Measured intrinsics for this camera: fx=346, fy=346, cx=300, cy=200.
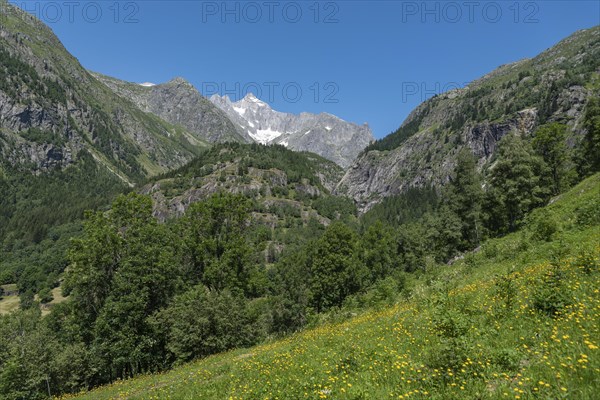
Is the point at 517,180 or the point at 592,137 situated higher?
the point at 592,137

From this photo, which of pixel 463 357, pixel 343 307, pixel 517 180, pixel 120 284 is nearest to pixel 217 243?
pixel 120 284

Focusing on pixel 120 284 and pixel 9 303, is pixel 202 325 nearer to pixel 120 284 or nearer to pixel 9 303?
pixel 120 284

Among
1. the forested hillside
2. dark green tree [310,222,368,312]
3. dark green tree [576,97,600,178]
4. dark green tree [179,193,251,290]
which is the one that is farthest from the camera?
dark green tree [310,222,368,312]

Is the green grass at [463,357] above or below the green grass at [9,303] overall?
below

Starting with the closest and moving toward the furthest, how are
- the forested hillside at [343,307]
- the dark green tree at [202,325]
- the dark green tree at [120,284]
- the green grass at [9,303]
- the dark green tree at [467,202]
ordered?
the forested hillside at [343,307]
the dark green tree at [202,325]
the dark green tree at [120,284]
the dark green tree at [467,202]
the green grass at [9,303]

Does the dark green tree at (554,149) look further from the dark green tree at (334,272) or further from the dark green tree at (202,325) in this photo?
the dark green tree at (202,325)

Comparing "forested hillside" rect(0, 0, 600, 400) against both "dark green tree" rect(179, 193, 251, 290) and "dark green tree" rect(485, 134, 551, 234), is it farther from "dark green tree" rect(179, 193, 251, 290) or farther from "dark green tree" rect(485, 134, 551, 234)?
"dark green tree" rect(485, 134, 551, 234)

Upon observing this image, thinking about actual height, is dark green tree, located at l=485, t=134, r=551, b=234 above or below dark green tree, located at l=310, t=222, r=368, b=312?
above

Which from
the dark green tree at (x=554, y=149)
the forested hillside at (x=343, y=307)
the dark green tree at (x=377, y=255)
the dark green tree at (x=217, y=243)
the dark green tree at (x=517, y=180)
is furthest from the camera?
the dark green tree at (x=377, y=255)

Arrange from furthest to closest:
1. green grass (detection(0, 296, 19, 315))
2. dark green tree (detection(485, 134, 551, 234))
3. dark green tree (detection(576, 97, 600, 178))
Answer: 1. green grass (detection(0, 296, 19, 315))
2. dark green tree (detection(576, 97, 600, 178))
3. dark green tree (detection(485, 134, 551, 234))

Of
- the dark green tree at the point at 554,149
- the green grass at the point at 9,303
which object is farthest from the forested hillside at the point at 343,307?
the green grass at the point at 9,303

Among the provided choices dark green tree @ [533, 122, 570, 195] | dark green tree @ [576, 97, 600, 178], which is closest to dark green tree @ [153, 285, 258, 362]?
dark green tree @ [533, 122, 570, 195]

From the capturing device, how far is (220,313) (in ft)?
93.8

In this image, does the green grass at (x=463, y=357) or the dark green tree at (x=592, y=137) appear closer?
the green grass at (x=463, y=357)
